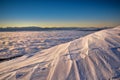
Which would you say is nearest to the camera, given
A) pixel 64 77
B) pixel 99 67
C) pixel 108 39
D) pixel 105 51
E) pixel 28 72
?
pixel 64 77

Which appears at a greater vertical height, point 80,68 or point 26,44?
point 80,68

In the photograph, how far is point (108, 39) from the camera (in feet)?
18.7

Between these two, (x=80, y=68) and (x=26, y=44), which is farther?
(x=26, y=44)

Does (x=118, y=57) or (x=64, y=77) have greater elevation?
(x=118, y=57)

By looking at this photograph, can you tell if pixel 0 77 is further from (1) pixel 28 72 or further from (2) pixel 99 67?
(2) pixel 99 67

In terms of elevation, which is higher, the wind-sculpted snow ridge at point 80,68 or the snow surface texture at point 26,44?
the wind-sculpted snow ridge at point 80,68

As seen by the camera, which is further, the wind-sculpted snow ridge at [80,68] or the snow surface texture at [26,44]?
the snow surface texture at [26,44]

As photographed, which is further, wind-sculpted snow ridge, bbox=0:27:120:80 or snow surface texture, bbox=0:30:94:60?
snow surface texture, bbox=0:30:94:60

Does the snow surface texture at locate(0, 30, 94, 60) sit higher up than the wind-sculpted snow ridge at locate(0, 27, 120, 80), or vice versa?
the wind-sculpted snow ridge at locate(0, 27, 120, 80)

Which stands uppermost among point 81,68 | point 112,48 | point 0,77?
point 112,48

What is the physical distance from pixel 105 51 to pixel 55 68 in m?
1.72

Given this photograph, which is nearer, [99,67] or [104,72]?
[104,72]

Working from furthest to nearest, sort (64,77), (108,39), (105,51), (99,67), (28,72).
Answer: (108,39)
(105,51)
(28,72)
(99,67)
(64,77)

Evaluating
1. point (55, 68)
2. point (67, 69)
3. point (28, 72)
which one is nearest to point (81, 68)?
point (67, 69)
